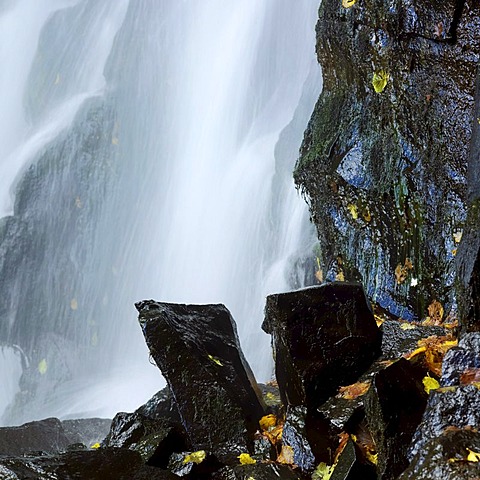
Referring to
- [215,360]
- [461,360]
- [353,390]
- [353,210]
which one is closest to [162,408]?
[215,360]

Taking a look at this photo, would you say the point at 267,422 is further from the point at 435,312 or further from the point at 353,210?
the point at 353,210

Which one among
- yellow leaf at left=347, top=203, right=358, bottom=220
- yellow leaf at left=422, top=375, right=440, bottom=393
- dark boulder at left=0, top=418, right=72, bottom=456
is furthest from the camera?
yellow leaf at left=347, top=203, right=358, bottom=220

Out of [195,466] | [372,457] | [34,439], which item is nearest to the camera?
[372,457]

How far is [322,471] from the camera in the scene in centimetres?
277

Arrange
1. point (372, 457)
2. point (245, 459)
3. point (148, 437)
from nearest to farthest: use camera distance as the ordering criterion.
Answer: point (372, 457) < point (245, 459) < point (148, 437)

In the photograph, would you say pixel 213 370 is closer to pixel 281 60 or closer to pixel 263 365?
pixel 263 365

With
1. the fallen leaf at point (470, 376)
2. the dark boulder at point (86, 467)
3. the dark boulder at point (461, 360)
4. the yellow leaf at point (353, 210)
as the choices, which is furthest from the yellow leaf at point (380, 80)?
the dark boulder at point (86, 467)

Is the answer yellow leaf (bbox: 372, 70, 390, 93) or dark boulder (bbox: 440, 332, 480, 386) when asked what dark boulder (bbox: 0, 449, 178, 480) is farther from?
yellow leaf (bbox: 372, 70, 390, 93)

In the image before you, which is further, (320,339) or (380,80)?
(380,80)

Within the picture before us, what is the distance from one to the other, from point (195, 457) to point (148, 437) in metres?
0.38

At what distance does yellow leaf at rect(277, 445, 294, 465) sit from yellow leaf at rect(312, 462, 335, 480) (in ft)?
0.59

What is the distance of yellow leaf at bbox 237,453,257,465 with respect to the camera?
10.2 ft

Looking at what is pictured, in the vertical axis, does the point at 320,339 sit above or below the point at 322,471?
above

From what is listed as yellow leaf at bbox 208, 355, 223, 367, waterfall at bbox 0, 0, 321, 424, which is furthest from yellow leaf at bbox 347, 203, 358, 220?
waterfall at bbox 0, 0, 321, 424
